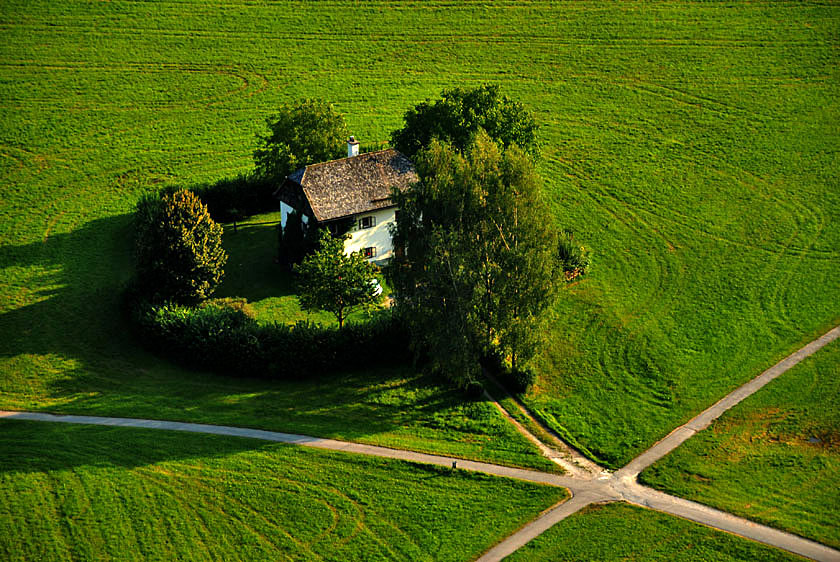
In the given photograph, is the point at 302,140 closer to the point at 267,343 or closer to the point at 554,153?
the point at 267,343

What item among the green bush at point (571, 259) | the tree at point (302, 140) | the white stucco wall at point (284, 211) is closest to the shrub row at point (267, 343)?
the white stucco wall at point (284, 211)

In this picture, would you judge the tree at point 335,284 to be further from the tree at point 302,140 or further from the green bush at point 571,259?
the green bush at point 571,259

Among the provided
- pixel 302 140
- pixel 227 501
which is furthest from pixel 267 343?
pixel 302 140

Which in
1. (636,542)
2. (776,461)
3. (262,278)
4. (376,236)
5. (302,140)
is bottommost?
(636,542)

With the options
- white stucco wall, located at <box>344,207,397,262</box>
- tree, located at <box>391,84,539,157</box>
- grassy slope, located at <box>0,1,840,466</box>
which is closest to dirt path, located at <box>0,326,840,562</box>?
grassy slope, located at <box>0,1,840,466</box>

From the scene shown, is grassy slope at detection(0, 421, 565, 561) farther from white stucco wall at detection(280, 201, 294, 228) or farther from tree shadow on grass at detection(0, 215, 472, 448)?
white stucco wall at detection(280, 201, 294, 228)

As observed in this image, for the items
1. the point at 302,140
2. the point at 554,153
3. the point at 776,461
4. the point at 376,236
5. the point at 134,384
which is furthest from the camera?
the point at 554,153

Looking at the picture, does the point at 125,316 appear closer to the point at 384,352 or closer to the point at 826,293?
the point at 384,352
